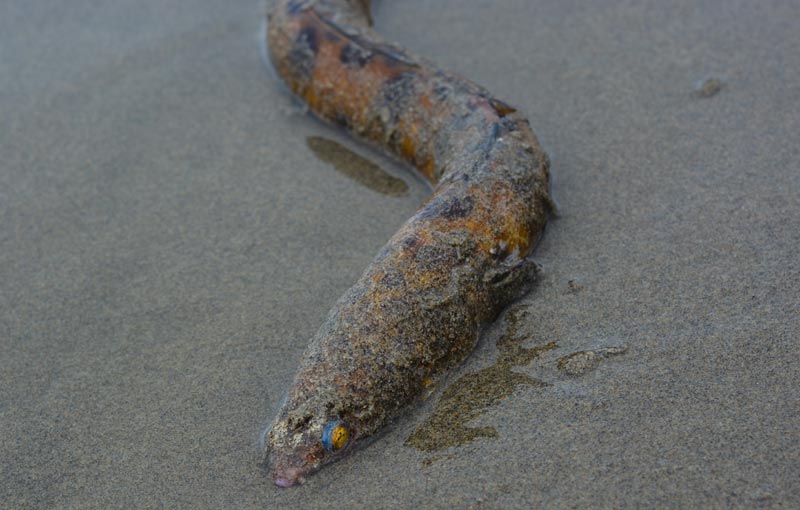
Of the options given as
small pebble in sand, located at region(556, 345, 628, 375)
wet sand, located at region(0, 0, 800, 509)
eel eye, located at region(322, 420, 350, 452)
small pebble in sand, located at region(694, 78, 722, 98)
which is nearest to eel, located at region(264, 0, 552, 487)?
eel eye, located at region(322, 420, 350, 452)

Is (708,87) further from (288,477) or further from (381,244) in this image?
(288,477)

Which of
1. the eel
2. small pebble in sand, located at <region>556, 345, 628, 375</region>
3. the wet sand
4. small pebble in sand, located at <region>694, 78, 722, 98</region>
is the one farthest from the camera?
small pebble in sand, located at <region>694, 78, 722, 98</region>

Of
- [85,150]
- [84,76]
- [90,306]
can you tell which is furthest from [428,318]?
[84,76]

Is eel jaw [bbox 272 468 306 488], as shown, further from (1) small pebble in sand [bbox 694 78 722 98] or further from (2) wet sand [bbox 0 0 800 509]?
(1) small pebble in sand [bbox 694 78 722 98]

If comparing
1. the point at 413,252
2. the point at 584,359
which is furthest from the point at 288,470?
the point at 584,359

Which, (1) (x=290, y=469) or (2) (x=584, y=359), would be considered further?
(2) (x=584, y=359)

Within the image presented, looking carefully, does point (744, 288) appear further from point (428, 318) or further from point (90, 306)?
point (90, 306)
